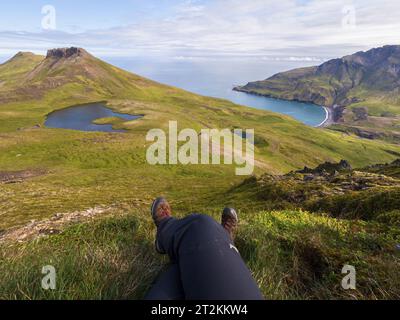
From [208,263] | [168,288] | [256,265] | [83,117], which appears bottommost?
[256,265]

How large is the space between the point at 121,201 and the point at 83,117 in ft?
385

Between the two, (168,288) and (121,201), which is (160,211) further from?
(121,201)

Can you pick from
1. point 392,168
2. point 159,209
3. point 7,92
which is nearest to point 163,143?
point 392,168

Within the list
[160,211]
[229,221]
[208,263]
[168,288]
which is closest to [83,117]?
[160,211]

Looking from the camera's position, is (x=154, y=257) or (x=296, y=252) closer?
(x=154, y=257)

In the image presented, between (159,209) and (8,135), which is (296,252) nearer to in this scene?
(159,209)

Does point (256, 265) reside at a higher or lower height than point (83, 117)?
lower

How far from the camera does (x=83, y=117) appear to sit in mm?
144375

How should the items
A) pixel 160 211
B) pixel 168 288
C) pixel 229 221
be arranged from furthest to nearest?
1. pixel 160 211
2. pixel 229 221
3. pixel 168 288

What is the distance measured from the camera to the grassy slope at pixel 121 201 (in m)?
5.33

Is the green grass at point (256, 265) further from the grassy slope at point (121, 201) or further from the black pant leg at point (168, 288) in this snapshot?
the black pant leg at point (168, 288)

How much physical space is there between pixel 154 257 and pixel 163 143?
96728mm
